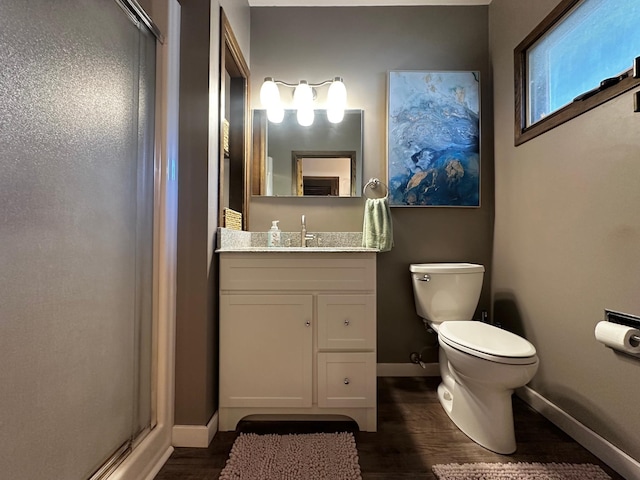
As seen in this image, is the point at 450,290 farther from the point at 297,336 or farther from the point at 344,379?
the point at 297,336

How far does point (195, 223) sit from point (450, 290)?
1.34m

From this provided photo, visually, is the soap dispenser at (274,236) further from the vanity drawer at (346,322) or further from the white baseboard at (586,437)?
the white baseboard at (586,437)

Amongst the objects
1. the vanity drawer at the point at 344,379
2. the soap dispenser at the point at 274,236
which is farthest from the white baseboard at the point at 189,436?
the soap dispenser at the point at 274,236

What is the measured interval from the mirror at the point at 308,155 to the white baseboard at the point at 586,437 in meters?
1.48

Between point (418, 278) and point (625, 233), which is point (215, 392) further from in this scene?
point (625, 233)

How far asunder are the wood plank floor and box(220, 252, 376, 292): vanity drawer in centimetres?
63

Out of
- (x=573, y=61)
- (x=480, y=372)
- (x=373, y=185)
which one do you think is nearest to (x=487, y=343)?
(x=480, y=372)

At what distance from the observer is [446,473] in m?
1.16

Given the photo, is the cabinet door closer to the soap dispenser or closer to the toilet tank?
the soap dispenser

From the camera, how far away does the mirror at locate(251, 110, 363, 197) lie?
207cm

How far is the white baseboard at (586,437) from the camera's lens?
1.15 m

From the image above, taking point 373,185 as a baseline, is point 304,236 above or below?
below

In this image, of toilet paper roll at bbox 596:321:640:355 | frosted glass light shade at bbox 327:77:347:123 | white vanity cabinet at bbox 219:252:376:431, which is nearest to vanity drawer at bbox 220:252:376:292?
white vanity cabinet at bbox 219:252:376:431

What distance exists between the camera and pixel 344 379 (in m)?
1.42
